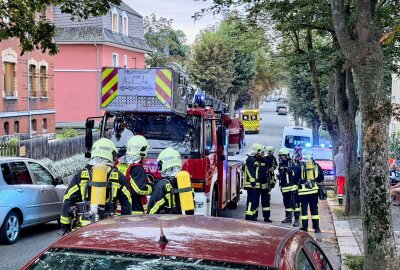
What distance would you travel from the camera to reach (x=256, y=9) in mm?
14711

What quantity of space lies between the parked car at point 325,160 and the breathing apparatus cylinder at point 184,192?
1570cm

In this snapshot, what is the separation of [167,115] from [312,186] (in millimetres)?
3434

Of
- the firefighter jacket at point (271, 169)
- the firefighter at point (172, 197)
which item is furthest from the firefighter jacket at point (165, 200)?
the firefighter jacket at point (271, 169)

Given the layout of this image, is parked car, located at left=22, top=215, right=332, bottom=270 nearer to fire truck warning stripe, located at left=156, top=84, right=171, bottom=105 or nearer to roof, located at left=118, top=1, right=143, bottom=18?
fire truck warning stripe, located at left=156, top=84, right=171, bottom=105

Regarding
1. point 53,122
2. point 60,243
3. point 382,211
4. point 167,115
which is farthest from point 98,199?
point 53,122

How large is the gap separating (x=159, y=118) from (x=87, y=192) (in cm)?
461

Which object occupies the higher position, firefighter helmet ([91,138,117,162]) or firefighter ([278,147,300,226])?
firefighter helmet ([91,138,117,162])

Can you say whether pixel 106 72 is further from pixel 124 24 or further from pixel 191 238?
pixel 124 24

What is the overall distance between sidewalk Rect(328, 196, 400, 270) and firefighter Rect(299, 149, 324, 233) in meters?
0.68

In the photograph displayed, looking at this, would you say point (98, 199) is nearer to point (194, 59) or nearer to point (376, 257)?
point (376, 257)

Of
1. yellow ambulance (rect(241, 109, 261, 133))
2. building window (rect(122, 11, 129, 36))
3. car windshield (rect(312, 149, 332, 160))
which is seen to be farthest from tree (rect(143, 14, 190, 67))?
car windshield (rect(312, 149, 332, 160))

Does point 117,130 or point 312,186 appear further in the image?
point 312,186

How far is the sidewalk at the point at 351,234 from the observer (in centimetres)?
990

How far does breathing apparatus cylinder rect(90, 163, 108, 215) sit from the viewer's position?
20.6 ft
